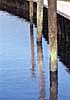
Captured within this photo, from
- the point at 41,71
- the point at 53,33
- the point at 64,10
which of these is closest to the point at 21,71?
the point at 41,71

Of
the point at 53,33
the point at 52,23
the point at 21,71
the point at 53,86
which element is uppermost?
the point at 52,23

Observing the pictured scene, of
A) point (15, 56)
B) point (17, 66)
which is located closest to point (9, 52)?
point (15, 56)

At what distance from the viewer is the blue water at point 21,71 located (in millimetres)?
16172

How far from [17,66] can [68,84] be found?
3971mm

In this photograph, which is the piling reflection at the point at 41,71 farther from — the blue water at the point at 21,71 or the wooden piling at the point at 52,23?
the wooden piling at the point at 52,23

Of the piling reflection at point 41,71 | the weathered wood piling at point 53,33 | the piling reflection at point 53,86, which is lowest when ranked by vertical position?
the piling reflection at point 41,71

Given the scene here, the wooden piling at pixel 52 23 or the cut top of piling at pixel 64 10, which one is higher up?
the wooden piling at pixel 52 23

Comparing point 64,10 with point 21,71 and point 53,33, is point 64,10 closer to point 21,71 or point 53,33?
point 21,71

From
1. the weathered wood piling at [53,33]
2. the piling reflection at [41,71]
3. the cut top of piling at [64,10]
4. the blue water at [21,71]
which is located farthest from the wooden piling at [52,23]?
the cut top of piling at [64,10]

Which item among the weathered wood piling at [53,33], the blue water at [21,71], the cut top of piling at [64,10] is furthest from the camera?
the cut top of piling at [64,10]

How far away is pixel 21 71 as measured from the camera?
1952cm

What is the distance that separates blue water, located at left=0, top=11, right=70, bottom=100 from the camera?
16172mm

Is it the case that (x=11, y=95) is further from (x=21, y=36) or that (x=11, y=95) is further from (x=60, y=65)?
(x=21, y=36)

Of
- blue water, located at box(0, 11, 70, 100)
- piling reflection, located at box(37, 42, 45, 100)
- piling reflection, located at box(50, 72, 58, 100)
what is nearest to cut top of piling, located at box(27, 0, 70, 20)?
blue water, located at box(0, 11, 70, 100)
